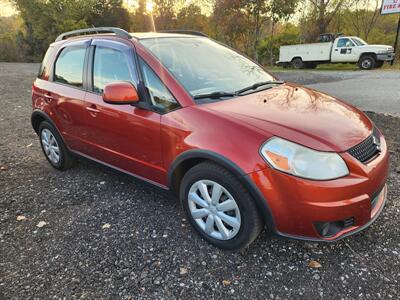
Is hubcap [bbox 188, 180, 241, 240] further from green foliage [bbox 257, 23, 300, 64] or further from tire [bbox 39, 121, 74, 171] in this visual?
green foliage [bbox 257, 23, 300, 64]

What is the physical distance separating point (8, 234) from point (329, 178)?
9.49 feet

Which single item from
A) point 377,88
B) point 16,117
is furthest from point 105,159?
point 377,88

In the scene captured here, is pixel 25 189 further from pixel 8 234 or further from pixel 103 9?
pixel 103 9

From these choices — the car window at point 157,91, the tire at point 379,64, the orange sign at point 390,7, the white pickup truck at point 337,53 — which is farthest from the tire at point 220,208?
the orange sign at point 390,7

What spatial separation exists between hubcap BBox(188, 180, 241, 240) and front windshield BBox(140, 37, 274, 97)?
31.9 inches

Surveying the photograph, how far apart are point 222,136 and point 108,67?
1568 mm

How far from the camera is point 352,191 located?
2.18 m

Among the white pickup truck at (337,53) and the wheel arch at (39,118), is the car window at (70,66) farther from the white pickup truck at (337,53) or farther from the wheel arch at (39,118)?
the white pickup truck at (337,53)

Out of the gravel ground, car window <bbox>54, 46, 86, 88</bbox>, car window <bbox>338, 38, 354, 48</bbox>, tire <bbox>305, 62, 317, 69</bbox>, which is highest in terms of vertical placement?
car window <bbox>54, 46, 86, 88</bbox>

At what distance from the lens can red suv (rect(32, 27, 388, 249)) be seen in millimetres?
2186

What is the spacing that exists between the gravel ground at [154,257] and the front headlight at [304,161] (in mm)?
775

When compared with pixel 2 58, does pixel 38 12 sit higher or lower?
higher

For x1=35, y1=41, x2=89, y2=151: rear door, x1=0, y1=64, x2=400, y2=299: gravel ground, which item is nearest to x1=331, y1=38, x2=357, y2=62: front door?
x1=0, y1=64, x2=400, y2=299: gravel ground

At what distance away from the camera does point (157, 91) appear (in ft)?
9.18
